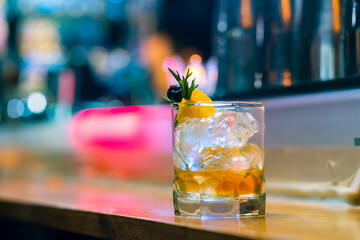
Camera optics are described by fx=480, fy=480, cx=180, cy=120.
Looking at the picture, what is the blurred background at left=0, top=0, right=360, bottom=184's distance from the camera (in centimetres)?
138

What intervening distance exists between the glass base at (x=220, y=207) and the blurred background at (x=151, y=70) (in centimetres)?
42

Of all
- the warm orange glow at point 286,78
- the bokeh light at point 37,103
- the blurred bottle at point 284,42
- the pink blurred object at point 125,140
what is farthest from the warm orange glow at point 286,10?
the bokeh light at point 37,103

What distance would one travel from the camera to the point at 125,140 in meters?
2.45

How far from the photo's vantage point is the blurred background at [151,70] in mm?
1380

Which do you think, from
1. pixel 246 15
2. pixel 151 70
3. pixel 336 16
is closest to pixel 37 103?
pixel 151 70

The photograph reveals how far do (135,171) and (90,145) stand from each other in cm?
58

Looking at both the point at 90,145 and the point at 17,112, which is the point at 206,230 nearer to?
the point at 90,145

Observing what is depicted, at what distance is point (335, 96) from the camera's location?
4.36 feet

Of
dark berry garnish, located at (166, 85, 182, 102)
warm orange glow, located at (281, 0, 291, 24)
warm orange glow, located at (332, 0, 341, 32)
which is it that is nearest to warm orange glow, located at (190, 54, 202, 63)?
warm orange glow, located at (281, 0, 291, 24)

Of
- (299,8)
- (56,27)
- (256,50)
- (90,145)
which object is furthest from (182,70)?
(56,27)

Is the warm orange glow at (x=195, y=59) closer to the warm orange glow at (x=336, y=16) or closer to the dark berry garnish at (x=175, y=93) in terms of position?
the warm orange glow at (x=336, y=16)

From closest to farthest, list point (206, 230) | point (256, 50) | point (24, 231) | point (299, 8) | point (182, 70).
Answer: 1. point (206, 230)
2. point (299, 8)
3. point (256, 50)
4. point (24, 231)
5. point (182, 70)

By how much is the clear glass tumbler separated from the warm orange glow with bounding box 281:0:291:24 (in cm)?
60

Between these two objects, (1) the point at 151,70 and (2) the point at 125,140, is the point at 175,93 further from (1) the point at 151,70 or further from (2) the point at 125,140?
(1) the point at 151,70
